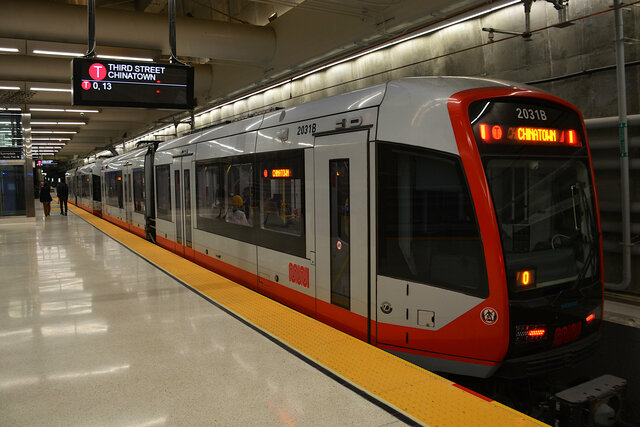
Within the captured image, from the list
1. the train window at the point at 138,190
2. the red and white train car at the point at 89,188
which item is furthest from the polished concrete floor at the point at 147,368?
the red and white train car at the point at 89,188

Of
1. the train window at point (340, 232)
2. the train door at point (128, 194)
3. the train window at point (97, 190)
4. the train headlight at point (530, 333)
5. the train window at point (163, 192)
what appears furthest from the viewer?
the train window at point (97, 190)

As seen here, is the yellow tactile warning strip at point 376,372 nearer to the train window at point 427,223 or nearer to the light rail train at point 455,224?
the light rail train at point 455,224

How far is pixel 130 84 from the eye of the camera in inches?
301

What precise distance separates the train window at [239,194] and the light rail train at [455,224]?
5.59 ft

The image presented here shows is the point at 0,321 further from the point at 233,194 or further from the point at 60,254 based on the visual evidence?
the point at 60,254

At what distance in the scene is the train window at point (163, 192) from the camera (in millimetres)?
11508

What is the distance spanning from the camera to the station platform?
3.18 meters

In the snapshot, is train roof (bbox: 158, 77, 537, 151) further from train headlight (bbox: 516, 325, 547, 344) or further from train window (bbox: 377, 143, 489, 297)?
train headlight (bbox: 516, 325, 547, 344)

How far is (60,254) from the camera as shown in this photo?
10.6 meters

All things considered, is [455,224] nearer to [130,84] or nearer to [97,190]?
[130,84]

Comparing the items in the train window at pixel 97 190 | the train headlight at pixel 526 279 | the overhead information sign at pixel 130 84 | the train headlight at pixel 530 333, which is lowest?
the train headlight at pixel 530 333

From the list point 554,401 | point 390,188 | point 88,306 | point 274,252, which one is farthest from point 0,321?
point 554,401

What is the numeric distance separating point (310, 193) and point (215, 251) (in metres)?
3.75

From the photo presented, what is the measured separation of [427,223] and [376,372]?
4.28 ft
